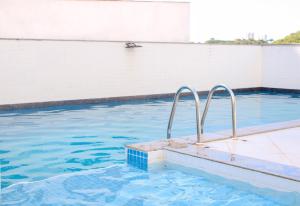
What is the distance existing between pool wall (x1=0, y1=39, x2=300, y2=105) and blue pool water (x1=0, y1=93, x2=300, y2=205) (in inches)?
27.4

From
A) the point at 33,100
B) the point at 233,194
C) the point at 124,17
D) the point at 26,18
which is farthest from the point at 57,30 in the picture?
the point at 233,194

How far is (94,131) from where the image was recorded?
820 cm

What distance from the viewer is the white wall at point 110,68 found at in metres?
11.4

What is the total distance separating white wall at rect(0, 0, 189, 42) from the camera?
562 inches

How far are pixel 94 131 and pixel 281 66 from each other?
10528mm

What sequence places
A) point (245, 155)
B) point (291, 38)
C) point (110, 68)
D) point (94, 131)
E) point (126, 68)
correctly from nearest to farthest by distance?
point (245, 155) → point (94, 131) → point (110, 68) → point (126, 68) → point (291, 38)

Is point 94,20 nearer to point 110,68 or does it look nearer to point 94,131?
point 110,68

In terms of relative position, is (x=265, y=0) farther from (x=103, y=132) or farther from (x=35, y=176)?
(x=35, y=176)

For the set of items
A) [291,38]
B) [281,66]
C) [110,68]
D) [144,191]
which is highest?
[291,38]

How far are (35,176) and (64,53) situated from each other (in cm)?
747

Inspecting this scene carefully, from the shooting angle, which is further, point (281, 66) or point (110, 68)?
point (281, 66)

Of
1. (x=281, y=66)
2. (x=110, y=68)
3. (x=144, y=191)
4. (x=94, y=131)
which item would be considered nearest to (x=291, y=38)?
(x=281, y=66)

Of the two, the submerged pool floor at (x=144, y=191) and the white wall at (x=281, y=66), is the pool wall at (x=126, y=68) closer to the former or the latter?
the white wall at (x=281, y=66)

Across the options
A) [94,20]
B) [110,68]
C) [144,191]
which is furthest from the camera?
[94,20]
